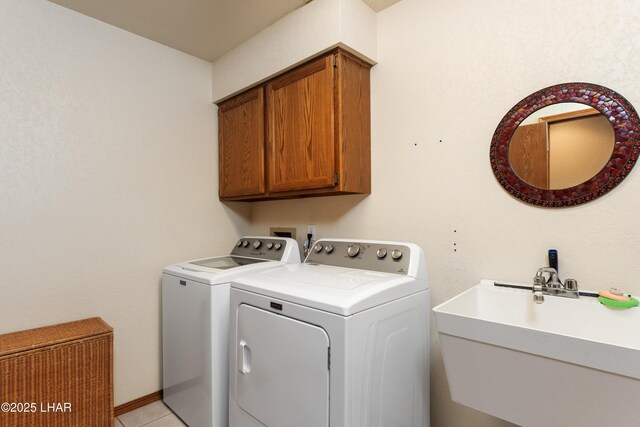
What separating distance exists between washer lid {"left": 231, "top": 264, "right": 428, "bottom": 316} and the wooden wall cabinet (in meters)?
0.51

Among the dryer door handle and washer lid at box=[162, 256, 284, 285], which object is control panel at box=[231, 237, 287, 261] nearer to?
washer lid at box=[162, 256, 284, 285]

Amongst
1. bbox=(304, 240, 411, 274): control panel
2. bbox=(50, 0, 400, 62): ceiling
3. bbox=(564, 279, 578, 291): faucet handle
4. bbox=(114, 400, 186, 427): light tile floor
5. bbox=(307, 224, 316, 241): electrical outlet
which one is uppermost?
bbox=(50, 0, 400, 62): ceiling

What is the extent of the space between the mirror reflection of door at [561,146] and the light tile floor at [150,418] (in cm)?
235

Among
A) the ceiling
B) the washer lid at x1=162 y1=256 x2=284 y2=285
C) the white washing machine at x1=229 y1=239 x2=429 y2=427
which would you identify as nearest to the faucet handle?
the white washing machine at x1=229 y1=239 x2=429 y2=427

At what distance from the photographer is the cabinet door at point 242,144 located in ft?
7.22

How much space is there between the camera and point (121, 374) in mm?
2049

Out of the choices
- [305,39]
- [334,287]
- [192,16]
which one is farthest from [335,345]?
[192,16]

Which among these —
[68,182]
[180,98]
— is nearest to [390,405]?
[68,182]

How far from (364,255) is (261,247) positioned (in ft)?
2.89

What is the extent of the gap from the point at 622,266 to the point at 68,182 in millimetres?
2732

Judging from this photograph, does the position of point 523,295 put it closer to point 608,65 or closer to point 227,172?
point 608,65

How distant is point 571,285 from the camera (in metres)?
1.24

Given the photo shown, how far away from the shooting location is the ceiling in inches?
72.3

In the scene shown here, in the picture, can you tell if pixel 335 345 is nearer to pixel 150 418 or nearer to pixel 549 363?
pixel 549 363
